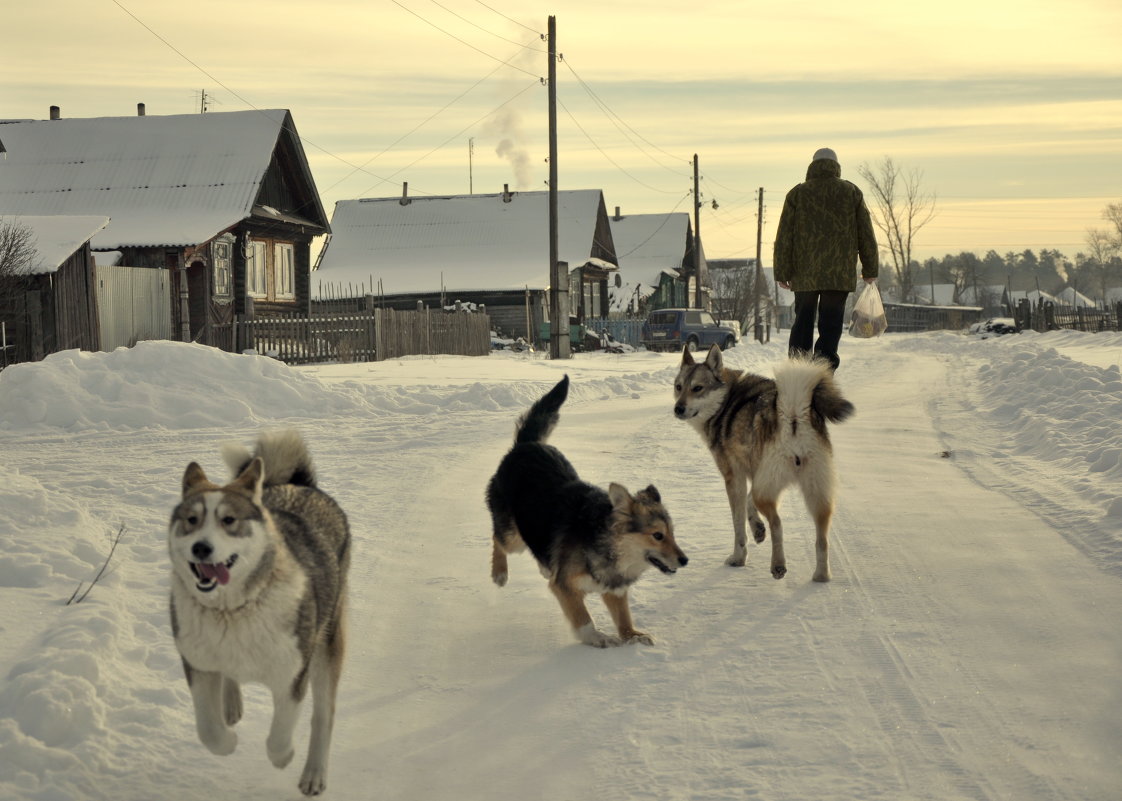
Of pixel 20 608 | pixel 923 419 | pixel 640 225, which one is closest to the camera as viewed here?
pixel 20 608

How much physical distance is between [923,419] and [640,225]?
6153cm

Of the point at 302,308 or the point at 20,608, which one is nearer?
the point at 20,608

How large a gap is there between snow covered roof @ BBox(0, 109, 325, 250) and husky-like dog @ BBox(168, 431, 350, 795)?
28.9 meters

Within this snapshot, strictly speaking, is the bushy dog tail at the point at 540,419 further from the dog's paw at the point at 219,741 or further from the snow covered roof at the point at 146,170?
the snow covered roof at the point at 146,170

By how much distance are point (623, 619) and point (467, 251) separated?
156 ft

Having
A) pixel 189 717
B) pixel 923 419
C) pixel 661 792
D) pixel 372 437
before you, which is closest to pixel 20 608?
pixel 189 717

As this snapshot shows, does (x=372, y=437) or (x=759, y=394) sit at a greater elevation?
(x=759, y=394)

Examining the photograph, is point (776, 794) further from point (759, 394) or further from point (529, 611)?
point (759, 394)

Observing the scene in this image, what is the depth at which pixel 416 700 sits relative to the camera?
15.1 feet

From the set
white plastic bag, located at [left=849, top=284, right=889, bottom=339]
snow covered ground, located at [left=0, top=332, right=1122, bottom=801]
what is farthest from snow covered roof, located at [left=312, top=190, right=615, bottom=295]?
snow covered ground, located at [left=0, top=332, right=1122, bottom=801]

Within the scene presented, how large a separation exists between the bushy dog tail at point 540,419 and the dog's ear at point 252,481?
2.87 meters

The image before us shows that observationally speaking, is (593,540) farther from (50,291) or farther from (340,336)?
(340,336)

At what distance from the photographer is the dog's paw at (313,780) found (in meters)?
3.69

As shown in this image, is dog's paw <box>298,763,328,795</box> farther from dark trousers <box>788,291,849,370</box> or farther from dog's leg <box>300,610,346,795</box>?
dark trousers <box>788,291,849,370</box>
